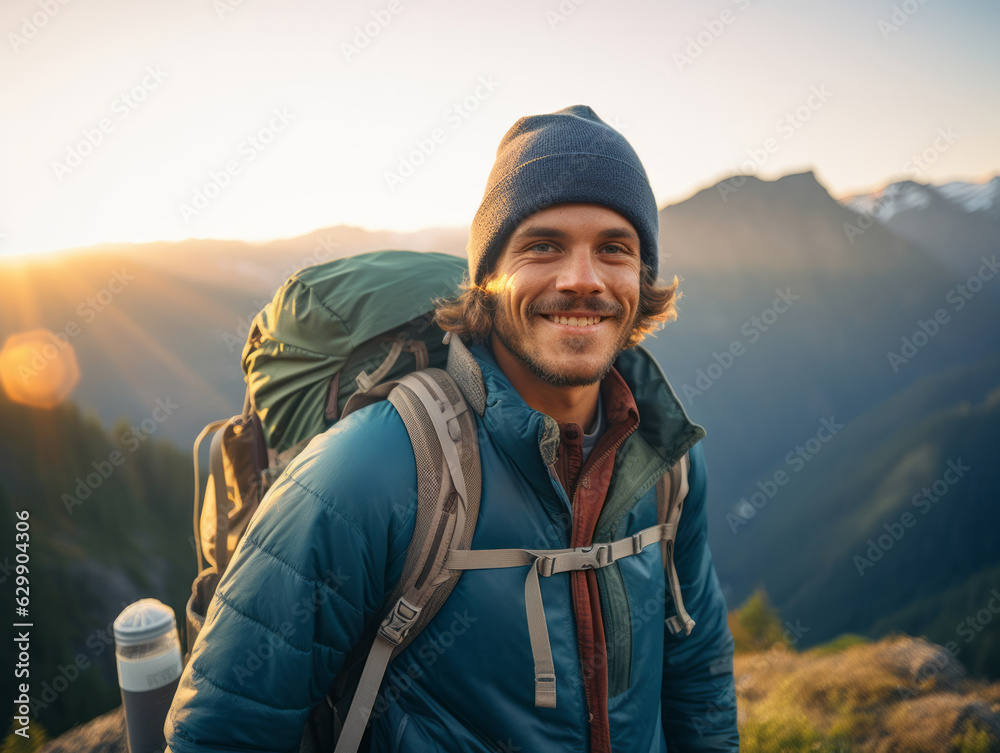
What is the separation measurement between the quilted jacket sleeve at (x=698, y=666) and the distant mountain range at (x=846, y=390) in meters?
16.3

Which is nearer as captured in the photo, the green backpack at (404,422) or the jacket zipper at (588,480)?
the green backpack at (404,422)

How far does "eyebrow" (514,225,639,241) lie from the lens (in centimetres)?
188

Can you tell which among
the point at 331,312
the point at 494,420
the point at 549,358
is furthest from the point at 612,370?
the point at 331,312

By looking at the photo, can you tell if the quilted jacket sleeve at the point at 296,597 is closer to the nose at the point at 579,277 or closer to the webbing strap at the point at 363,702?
the webbing strap at the point at 363,702

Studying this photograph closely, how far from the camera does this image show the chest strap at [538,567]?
1.53 meters

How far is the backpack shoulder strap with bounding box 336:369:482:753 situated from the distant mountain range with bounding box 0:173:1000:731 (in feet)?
53.2

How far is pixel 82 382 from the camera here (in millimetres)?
11016

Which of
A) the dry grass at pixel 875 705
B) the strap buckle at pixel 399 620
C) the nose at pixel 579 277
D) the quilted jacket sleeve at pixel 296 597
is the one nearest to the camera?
the quilted jacket sleeve at pixel 296 597

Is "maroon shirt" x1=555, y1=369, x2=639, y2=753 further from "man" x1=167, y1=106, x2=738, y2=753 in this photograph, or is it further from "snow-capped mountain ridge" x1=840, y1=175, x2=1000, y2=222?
"snow-capped mountain ridge" x1=840, y1=175, x2=1000, y2=222

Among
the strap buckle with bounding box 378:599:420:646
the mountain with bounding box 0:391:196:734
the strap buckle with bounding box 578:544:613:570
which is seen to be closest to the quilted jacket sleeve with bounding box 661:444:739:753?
the strap buckle with bounding box 578:544:613:570

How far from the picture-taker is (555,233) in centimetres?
189

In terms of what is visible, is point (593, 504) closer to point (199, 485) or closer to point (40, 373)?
point (199, 485)

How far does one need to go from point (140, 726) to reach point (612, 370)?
90.4 inches

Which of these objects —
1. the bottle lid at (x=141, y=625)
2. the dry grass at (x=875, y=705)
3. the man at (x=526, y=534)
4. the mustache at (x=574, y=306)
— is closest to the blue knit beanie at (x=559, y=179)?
the man at (x=526, y=534)
